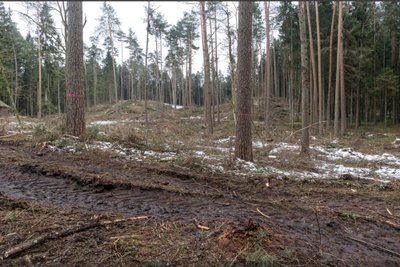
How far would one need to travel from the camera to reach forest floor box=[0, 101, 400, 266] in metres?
→ 2.55

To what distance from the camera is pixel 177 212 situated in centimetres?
364

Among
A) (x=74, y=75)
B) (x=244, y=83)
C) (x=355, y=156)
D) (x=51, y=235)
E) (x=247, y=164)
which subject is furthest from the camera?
(x=355, y=156)

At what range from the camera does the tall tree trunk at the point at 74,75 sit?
24.8 feet

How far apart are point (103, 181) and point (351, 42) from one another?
2579 cm

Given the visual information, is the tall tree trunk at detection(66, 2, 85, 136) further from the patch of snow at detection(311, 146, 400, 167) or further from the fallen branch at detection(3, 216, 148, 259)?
the patch of snow at detection(311, 146, 400, 167)

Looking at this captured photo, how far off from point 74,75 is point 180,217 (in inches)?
228

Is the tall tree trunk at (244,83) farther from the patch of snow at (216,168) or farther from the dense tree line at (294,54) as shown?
the dense tree line at (294,54)

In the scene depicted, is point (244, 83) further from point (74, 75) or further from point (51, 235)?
point (51, 235)

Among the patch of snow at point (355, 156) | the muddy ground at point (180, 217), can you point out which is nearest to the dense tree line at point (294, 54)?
the patch of snow at point (355, 156)

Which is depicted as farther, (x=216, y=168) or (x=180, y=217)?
(x=216, y=168)

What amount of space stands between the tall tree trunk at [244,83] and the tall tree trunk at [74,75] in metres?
4.18

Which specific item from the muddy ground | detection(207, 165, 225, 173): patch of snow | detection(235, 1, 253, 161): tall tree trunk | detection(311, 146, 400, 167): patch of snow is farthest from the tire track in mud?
detection(311, 146, 400, 167): patch of snow

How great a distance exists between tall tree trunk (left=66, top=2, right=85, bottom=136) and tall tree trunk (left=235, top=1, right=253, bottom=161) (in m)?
4.18

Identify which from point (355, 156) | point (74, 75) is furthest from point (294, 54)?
point (74, 75)
